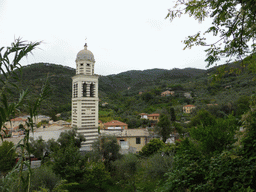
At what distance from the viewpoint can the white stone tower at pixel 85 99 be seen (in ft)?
46.0

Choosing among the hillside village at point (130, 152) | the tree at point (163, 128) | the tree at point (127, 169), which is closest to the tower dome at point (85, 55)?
the hillside village at point (130, 152)

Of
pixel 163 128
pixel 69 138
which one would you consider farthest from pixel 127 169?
pixel 163 128

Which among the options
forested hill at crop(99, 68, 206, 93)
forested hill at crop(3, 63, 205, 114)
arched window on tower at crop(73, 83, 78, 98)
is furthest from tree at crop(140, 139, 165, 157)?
forested hill at crop(99, 68, 206, 93)

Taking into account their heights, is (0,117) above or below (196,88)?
below

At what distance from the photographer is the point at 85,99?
14258 mm

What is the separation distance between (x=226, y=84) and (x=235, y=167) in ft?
192

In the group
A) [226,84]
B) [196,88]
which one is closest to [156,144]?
[226,84]

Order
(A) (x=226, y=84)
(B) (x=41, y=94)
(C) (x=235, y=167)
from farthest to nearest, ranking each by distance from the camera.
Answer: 1. (A) (x=226, y=84)
2. (C) (x=235, y=167)
3. (B) (x=41, y=94)

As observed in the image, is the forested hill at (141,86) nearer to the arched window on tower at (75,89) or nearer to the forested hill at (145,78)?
the forested hill at (145,78)

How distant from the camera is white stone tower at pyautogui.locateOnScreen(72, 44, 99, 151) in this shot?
1401 centimetres

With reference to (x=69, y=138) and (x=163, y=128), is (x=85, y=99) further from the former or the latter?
(x=163, y=128)

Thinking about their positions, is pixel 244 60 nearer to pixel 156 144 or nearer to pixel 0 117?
pixel 0 117

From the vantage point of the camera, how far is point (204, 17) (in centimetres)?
338

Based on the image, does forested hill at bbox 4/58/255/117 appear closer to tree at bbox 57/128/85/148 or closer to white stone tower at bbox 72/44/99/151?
white stone tower at bbox 72/44/99/151
